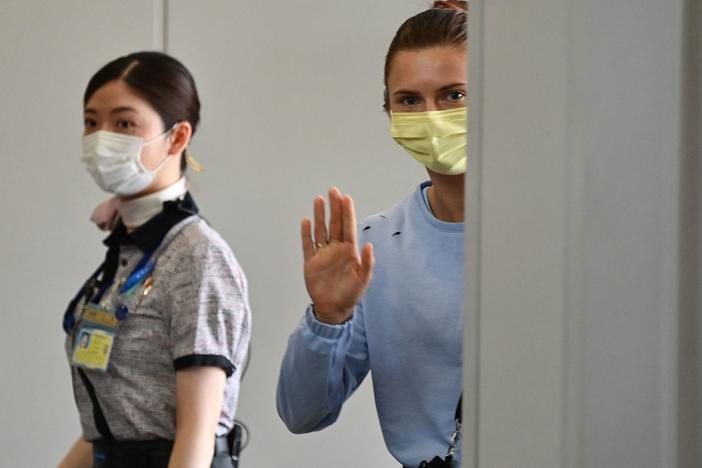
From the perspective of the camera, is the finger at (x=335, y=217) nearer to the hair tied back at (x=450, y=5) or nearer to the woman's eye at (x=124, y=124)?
the hair tied back at (x=450, y=5)

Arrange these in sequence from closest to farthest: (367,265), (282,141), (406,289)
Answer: (367,265), (406,289), (282,141)

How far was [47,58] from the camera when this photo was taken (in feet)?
10.9

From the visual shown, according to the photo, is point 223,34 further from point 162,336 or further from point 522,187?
point 522,187

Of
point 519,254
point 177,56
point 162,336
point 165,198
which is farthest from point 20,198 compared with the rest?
point 519,254

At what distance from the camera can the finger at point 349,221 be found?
4.36 ft

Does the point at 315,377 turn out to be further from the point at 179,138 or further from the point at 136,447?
the point at 179,138

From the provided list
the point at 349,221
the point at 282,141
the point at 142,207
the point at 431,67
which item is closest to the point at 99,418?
the point at 142,207

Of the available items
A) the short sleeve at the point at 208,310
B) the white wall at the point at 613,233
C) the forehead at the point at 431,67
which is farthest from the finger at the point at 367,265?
the white wall at the point at 613,233

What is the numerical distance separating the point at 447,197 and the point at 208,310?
1.96 feet

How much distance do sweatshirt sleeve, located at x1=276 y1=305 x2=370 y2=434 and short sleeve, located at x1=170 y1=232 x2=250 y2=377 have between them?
1.37ft

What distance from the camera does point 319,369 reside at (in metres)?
1.39

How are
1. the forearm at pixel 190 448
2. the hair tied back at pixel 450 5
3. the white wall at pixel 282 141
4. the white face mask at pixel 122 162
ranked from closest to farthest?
the hair tied back at pixel 450 5 → the forearm at pixel 190 448 → the white face mask at pixel 122 162 → the white wall at pixel 282 141

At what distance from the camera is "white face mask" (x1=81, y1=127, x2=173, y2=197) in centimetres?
222

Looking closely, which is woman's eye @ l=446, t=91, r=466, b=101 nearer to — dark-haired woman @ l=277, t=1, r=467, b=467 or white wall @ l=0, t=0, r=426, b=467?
dark-haired woman @ l=277, t=1, r=467, b=467
